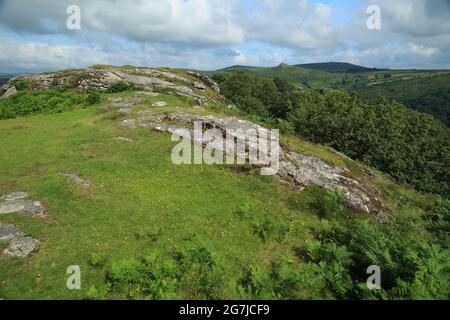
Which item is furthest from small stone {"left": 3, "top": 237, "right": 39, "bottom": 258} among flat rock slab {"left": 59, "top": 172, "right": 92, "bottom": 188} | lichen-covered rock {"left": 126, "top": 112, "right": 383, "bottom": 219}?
lichen-covered rock {"left": 126, "top": 112, "right": 383, "bottom": 219}

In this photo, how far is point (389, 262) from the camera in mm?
13375

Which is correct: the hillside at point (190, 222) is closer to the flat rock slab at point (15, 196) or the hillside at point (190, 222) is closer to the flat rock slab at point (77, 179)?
the flat rock slab at point (15, 196)

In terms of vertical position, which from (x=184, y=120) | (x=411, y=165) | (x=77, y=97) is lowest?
(x=411, y=165)

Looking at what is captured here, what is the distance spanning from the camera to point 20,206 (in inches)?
676

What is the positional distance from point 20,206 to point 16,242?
3.33 metres

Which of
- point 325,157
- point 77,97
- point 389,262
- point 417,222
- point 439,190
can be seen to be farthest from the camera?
point 439,190

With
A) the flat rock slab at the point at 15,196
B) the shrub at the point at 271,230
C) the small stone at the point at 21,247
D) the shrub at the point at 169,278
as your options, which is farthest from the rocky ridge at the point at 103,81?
the shrub at the point at 169,278

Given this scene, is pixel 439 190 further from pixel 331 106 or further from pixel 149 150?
pixel 149 150

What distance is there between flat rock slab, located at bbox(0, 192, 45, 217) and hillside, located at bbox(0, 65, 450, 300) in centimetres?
5

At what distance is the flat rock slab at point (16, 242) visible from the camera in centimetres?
1389

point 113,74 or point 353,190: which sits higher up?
point 113,74

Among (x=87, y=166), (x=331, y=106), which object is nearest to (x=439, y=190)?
(x=331, y=106)
